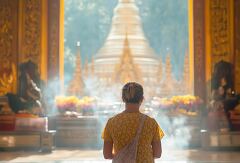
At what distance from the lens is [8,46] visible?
13.9 m

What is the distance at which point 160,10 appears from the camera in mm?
28438

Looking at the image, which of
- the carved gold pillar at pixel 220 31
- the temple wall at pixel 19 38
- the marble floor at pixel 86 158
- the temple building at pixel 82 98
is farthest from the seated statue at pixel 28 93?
the carved gold pillar at pixel 220 31

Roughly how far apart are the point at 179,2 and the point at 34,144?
682 inches

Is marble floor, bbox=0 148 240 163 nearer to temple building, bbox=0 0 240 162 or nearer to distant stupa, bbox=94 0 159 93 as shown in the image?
temple building, bbox=0 0 240 162

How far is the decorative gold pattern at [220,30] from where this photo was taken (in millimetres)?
13805

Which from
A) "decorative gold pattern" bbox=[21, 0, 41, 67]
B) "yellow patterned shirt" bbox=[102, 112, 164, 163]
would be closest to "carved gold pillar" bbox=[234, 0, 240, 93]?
"decorative gold pattern" bbox=[21, 0, 41, 67]

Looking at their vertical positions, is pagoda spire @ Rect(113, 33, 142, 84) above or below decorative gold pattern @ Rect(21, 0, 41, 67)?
below

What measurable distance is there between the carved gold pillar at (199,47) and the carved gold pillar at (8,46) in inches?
184

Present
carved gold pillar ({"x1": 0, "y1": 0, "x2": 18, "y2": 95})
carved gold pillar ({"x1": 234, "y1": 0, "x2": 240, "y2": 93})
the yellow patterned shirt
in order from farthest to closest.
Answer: carved gold pillar ({"x1": 0, "y1": 0, "x2": 18, "y2": 95}) < carved gold pillar ({"x1": 234, "y1": 0, "x2": 240, "y2": 93}) < the yellow patterned shirt

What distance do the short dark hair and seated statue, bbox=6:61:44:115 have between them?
31.2ft

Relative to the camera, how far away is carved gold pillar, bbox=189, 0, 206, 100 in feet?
47.4

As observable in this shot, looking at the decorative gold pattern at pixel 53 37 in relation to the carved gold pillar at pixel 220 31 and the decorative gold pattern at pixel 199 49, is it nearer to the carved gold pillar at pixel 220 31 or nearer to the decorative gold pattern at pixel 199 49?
the decorative gold pattern at pixel 199 49

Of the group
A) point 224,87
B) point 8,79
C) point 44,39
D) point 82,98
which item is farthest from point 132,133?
point 82,98

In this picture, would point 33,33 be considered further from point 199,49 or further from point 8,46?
point 199,49
